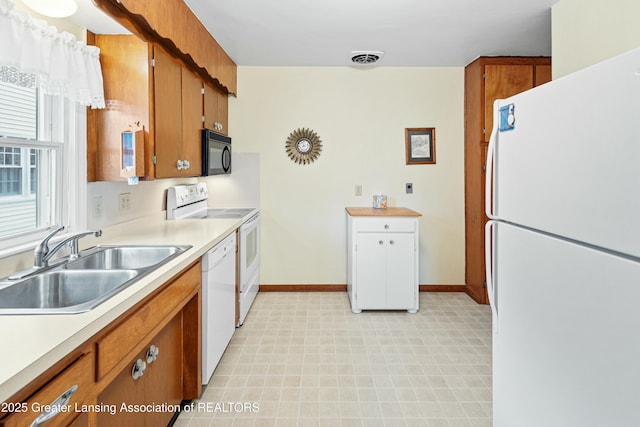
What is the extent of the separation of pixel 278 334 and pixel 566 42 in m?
2.79

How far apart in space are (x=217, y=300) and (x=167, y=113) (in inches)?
44.9

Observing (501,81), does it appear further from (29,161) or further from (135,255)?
(29,161)

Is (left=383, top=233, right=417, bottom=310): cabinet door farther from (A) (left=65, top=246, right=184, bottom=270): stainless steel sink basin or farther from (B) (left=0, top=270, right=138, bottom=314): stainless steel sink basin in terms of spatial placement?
(B) (left=0, top=270, right=138, bottom=314): stainless steel sink basin

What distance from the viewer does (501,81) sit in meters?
3.58

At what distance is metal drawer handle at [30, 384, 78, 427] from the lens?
2.70 feet

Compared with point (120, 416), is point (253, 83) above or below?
above

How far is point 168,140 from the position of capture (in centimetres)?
230

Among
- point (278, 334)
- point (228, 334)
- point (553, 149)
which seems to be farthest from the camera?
point (278, 334)

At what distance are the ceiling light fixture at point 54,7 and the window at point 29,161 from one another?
0.33m

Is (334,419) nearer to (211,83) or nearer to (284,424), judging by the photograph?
(284,424)

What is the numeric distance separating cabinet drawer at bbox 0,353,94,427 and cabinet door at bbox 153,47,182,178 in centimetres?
133

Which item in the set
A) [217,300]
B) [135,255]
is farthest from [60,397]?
[217,300]

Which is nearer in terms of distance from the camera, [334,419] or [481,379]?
[334,419]

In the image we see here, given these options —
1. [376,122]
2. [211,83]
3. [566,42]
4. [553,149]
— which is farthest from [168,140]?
[566,42]
